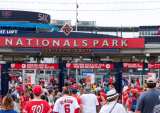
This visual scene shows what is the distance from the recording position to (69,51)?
41.5 metres

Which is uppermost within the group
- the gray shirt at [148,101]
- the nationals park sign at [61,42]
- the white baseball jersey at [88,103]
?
the nationals park sign at [61,42]

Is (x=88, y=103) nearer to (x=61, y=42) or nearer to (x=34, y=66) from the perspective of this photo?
(x=34, y=66)

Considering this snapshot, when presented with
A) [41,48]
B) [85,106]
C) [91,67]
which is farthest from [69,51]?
[85,106]

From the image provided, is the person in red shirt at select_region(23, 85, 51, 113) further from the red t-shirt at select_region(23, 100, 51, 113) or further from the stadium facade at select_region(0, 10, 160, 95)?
the stadium facade at select_region(0, 10, 160, 95)

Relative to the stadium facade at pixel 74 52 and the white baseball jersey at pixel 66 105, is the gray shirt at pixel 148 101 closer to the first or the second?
the white baseball jersey at pixel 66 105

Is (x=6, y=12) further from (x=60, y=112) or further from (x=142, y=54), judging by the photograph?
(x=60, y=112)

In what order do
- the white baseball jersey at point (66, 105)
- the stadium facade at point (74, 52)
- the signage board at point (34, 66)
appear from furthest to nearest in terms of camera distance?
the stadium facade at point (74, 52), the signage board at point (34, 66), the white baseball jersey at point (66, 105)

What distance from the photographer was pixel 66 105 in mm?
14805

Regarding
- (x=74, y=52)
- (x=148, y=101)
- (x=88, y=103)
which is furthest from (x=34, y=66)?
(x=148, y=101)

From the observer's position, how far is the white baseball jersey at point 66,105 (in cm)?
1479

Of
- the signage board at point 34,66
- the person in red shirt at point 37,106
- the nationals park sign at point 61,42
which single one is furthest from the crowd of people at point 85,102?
the nationals park sign at point 61,42

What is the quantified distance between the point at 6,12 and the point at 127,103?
202 feet

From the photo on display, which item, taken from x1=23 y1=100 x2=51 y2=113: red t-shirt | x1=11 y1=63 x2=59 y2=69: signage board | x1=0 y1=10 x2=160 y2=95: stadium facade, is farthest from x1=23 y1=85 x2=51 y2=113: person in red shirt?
x1=0 y1=10 x2=160 y2=95: stadium facade

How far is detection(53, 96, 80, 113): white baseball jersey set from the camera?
14789mm
